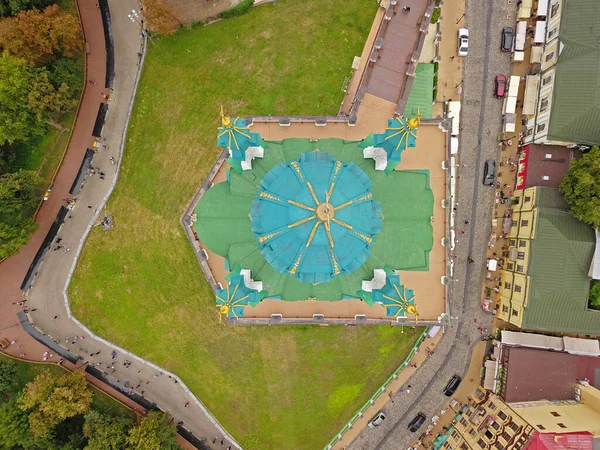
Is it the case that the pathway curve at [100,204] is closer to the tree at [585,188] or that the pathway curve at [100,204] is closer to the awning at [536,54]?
the awning at [536,54]

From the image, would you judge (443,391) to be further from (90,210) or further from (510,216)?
→ (90,210)

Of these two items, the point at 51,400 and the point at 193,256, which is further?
the point at 193,256

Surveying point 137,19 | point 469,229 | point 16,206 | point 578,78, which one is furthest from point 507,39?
point 16,206

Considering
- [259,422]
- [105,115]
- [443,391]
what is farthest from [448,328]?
[105,115]

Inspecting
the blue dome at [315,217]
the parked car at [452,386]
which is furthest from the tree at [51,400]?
the parked car at [452,386]

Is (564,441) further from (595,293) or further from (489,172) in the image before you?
(489,172)

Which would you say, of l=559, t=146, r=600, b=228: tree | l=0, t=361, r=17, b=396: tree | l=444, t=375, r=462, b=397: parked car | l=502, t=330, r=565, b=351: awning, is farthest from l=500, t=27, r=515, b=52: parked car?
l=0, t=361, r=17, b=396: tree
